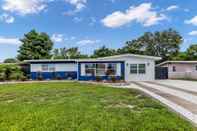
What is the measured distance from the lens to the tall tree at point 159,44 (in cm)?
Result: 5288

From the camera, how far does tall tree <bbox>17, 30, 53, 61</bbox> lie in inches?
1720

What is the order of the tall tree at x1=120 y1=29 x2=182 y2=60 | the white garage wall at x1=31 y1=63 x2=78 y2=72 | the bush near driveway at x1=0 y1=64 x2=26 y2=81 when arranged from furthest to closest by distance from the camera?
1. the tall tree at x1=120 y1=29 x2=182 y2=60
2. the white garage wall at x1=31 y1=63 x2=78 y2=72
3. the bush near driveway at x1=0 y1=64 x2=26 y2=81

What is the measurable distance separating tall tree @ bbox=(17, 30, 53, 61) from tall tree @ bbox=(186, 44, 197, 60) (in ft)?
90.9

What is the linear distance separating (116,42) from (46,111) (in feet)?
146

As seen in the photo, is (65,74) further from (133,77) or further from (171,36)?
(171,36)

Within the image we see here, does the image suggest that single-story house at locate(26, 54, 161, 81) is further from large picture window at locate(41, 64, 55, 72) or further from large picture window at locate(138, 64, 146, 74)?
large picture window at locate(41, 64, 55, 72)

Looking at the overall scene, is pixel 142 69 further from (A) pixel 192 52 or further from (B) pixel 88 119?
(A) pixel 192 52

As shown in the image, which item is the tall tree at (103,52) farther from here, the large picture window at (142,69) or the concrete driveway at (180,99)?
the concrete driveway at (180,99)

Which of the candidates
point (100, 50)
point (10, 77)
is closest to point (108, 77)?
point (10, 77)

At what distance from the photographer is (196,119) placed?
6.08m

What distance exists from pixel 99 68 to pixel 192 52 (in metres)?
28.5

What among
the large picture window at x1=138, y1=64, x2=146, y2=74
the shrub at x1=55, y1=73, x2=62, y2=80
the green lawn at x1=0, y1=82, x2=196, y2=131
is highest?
the large picture window at x1=138, y1=64, x2=146, y2=74

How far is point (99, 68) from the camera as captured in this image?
1030 inches

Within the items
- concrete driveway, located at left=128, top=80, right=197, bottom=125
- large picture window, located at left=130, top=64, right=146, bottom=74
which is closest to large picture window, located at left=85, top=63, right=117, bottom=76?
large picture window, located at left=130, top=64, right=146, bottom=74
